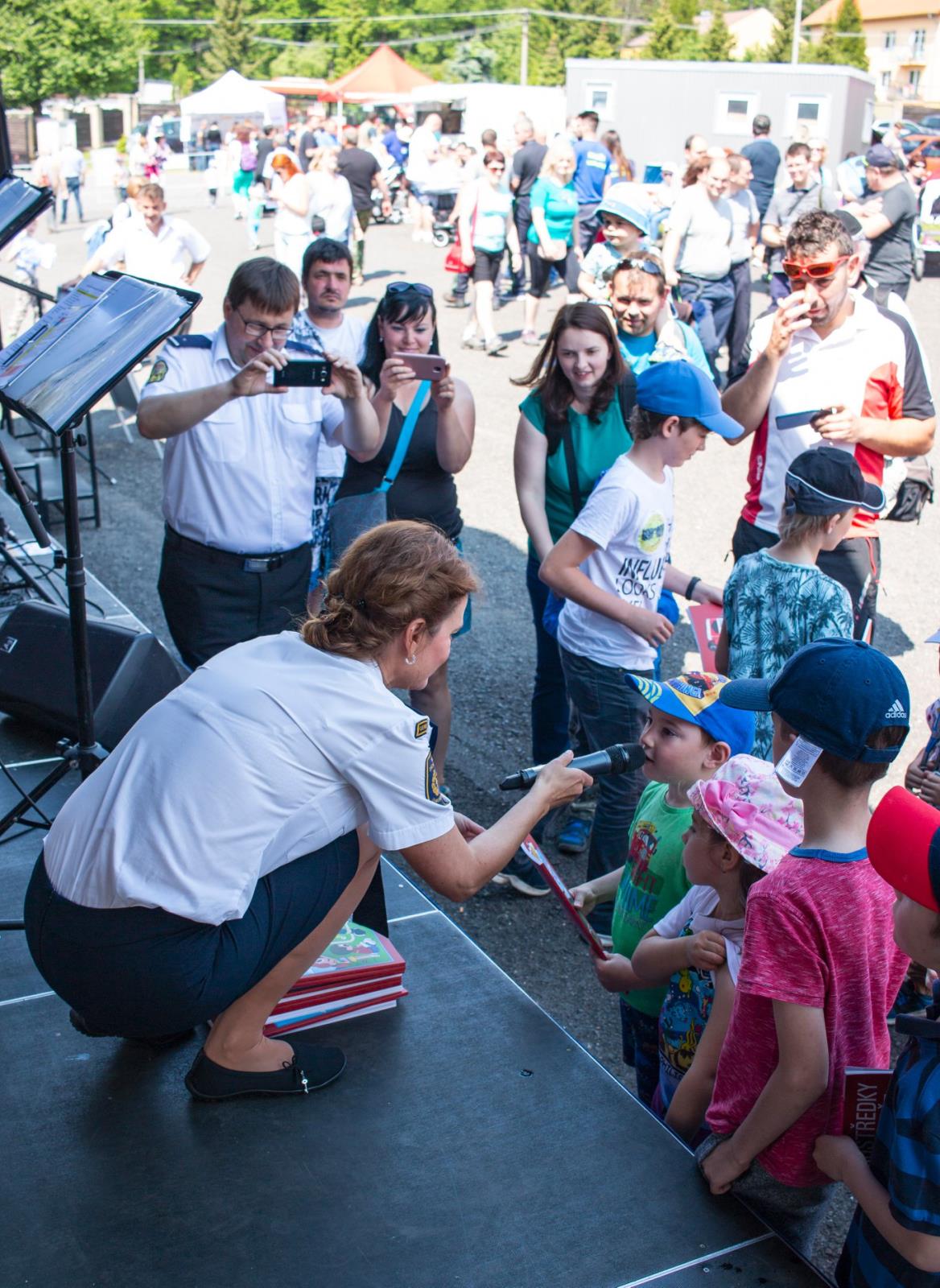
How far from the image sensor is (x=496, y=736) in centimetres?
531

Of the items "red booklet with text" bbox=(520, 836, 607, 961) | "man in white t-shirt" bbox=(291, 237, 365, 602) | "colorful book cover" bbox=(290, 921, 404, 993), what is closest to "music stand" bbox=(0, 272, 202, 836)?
"colorful book cover" bbox=(290, 921, 404, 993)

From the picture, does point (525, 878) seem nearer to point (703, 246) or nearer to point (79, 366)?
point (79, 366)

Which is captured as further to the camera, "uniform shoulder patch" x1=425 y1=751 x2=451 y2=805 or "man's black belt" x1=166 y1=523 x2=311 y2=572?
"man's black belt" x1=166 y1=523 x2=311 y2=572

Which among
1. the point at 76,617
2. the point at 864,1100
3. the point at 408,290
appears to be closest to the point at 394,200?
the point at 408,290

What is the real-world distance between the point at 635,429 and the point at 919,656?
10.00 ft

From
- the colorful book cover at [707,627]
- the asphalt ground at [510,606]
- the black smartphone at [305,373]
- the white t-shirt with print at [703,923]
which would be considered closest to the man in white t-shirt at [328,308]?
the black smartphone at [305,373]

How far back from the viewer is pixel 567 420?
13.7 feet

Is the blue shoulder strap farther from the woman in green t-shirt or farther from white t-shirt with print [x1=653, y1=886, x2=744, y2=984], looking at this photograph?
white t-shirt with print [x1=653, y1=886, x2=744, y2=984]

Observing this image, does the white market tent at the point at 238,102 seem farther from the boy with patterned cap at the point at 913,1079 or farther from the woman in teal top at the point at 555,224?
the boy with patterned cap at the point at 913,1079

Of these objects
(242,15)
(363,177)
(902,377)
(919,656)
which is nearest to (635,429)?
(902,377)

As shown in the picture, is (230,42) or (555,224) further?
(230,42)

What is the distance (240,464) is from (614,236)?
156 inches

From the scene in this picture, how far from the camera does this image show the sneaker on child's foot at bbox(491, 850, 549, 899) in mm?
4215

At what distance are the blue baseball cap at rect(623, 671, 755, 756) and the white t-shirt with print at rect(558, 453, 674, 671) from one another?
0.75 metres
